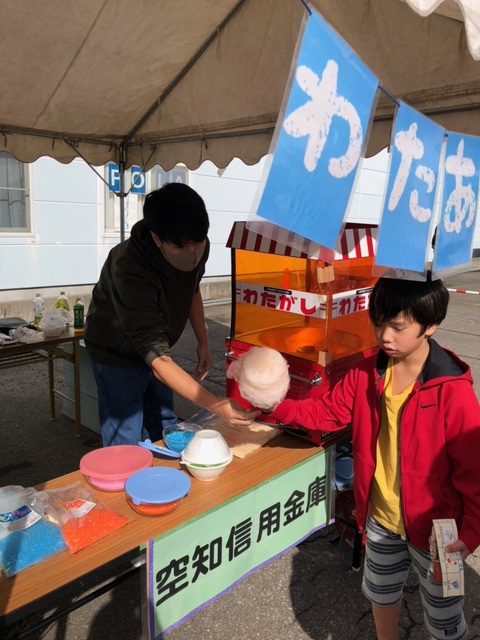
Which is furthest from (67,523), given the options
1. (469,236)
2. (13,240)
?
(13,240)

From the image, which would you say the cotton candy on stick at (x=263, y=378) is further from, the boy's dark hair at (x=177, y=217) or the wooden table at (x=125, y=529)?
the boy's dark hair at (x=177, y=217)

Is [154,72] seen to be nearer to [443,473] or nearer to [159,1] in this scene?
[159,1]

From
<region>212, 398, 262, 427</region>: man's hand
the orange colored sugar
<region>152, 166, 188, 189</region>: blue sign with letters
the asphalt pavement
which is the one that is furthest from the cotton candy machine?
<region>152, 166, 188, 189</region>: blue sign with letters

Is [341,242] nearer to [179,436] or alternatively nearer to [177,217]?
[177,217]

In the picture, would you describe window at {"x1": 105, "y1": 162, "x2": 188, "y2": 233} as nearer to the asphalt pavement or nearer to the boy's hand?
the asphalt pavement

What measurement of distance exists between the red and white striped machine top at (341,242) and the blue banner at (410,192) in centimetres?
56

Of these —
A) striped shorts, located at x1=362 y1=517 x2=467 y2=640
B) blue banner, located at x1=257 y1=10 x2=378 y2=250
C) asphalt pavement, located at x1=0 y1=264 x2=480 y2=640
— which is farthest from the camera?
asphalt pavement, located at x1=0 y1=264 x2=480 y2=640

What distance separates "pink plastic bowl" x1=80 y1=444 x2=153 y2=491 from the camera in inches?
65.8

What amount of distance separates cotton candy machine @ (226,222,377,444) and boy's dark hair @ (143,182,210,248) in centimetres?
49

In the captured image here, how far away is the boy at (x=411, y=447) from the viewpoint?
1.47 metres

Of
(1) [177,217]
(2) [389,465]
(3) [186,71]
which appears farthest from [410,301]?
(3) [186,71]

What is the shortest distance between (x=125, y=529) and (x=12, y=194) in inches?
279

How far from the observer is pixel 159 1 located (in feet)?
8.08

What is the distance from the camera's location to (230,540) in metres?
1.70
